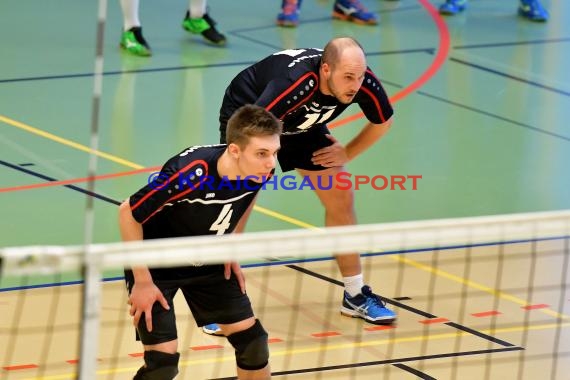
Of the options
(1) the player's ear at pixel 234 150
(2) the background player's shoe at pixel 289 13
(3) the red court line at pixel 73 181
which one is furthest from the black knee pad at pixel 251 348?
(2) the background player's shoe at pixel 289 13

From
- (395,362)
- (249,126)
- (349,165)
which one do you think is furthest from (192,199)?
(349,165)

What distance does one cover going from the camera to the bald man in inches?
254

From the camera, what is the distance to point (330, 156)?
23.0ft

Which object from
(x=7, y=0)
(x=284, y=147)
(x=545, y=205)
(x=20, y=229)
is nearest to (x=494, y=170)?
(x=545, y=205)

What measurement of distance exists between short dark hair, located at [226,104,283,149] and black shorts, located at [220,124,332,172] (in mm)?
1668

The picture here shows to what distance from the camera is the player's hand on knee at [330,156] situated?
6984 millimetres

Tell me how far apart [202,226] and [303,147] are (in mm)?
1708

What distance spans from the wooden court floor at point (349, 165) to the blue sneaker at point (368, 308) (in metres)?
0.06

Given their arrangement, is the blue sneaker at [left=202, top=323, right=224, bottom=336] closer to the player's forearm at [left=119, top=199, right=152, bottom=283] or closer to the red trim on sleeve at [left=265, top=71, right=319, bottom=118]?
the red trim on sleeve at [left=265, top=71, right=319, bottom=118]

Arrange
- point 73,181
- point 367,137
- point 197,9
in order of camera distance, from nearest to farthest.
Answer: point 367,137, point 73,181, point 197,9

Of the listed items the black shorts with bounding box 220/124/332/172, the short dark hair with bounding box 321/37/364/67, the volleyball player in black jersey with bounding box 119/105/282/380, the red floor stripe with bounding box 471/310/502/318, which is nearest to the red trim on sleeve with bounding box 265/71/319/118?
the short dark hair with bounding box 321/37/364/67

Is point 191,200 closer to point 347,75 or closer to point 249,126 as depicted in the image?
point 249,126

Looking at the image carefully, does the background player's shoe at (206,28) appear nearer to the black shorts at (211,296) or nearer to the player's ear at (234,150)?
the black shorts at (211,296)

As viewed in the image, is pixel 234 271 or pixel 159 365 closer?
pixel 159 365
